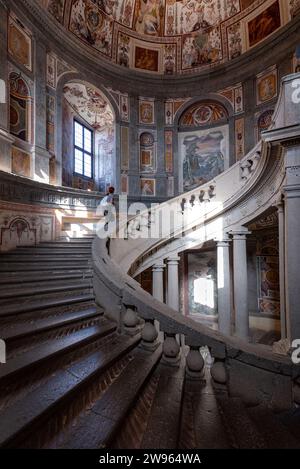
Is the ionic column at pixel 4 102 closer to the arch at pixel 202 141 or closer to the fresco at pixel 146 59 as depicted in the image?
the fresco at pixel 146 59

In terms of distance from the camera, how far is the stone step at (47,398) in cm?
131

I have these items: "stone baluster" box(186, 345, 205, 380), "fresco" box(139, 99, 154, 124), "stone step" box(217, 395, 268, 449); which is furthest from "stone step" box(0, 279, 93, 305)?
"fresco" box(139, 99, 154, 124)

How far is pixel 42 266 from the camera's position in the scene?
181 inches

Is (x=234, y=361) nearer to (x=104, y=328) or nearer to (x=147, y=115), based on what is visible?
(x=104, y=328)

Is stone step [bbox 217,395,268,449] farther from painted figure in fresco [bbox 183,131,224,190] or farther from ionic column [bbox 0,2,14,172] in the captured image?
painted figure in fresco [bbox 183,131,224,190]

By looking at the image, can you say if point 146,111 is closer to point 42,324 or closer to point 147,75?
point 147,75

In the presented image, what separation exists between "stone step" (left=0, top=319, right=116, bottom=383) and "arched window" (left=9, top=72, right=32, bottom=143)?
7.75 metres

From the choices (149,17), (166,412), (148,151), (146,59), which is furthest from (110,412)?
(149,17)

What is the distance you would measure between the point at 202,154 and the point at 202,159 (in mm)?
271

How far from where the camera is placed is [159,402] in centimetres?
188

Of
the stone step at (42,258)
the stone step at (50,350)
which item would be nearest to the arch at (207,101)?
the stone step at (42,258)

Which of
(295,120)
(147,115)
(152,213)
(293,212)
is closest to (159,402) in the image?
(293,212)

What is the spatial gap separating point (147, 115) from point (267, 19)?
661 cm

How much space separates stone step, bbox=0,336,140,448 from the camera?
131 centimetres
